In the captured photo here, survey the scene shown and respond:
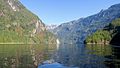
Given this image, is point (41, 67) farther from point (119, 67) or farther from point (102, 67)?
point (119, 67)

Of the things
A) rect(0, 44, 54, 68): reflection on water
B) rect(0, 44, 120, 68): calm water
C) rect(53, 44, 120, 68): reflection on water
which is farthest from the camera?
rect(53, 44, 120, 68): reflection on water

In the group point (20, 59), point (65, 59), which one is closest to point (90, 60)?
point (65, 59)

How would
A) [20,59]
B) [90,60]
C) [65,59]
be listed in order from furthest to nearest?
[65,59] < [90,60] < [20,59]

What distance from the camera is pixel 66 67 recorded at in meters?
67.2

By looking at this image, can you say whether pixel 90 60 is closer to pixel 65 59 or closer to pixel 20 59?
pixel 65 59

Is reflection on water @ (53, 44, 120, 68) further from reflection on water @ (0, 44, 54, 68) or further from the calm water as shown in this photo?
reflection on water @ (0, 44, 54, 68)

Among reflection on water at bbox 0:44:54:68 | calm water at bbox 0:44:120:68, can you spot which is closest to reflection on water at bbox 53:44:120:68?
calm water at bbox 0:44:120:68

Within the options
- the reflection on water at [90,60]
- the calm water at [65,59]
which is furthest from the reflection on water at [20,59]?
the reflection on water at [90,60]

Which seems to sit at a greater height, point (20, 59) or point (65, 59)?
point (20, 59)

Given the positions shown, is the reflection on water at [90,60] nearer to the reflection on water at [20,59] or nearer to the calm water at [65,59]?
the calm water at [65,59]

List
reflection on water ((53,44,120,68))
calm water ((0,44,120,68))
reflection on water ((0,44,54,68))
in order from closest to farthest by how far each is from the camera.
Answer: reflection on water ((0,44,54,68))
calm water ((0,44,120,68))
reflection on water ((53,44,120,68))

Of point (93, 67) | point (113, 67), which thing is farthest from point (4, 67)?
point (113, 67)

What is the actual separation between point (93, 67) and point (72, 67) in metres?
5.39

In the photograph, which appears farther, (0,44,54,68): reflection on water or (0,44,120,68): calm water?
(0,44,120,68): calm water
